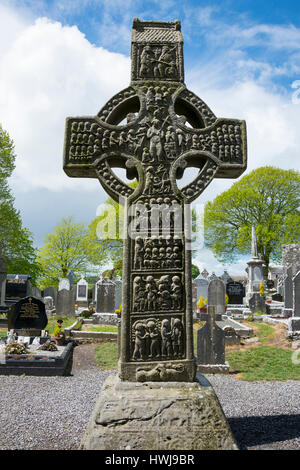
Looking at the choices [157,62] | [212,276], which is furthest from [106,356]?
[212,276]

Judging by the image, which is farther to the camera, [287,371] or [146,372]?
[287,371]

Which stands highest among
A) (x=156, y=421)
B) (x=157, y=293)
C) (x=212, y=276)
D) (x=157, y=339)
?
(x=212, y=276)

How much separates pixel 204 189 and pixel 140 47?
173cm

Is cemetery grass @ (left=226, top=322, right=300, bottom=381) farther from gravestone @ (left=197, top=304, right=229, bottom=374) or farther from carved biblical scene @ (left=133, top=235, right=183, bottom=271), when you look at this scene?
carved biblical scene @ (left=133, top=235, right=183, bottom=271)

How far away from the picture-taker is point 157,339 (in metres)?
2.89

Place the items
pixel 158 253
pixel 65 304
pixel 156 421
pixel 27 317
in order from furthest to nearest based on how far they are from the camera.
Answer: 1. pixel 65 304
2. pixel 27 317
3. pixel 158 253
4. pixel 156 421

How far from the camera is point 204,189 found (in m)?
3.24

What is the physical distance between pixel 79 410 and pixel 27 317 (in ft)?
20.8

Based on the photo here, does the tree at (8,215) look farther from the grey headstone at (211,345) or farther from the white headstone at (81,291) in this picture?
the grey headstone at (211,345)

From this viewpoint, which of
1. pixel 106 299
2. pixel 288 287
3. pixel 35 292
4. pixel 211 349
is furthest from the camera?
pixel 35 292

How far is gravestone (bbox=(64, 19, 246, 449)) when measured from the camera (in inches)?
110

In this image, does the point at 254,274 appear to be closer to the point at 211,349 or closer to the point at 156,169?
the point at 211,349

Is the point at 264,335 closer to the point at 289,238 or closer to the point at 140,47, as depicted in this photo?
the point at 140,47

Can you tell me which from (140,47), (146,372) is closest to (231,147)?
(140,47)
